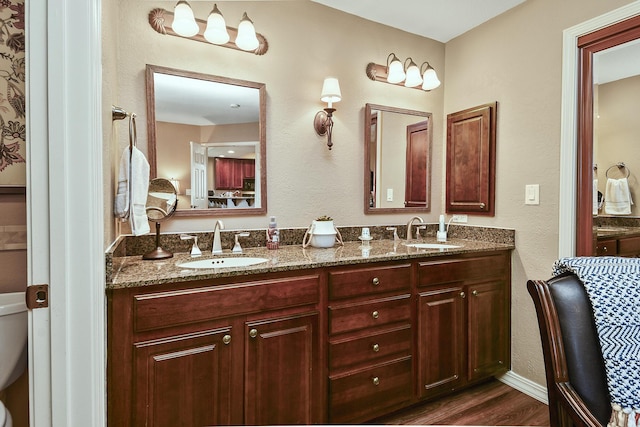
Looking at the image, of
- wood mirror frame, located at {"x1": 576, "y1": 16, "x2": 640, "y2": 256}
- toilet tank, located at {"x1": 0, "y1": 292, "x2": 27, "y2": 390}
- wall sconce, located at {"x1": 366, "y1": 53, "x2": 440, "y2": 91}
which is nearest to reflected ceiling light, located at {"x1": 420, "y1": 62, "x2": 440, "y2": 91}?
wall sconce, located at {"x1": 366, "y1": 53, "x2": 440, "y2": 91}

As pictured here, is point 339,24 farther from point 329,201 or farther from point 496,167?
point 496,167

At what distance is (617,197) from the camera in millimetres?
1795

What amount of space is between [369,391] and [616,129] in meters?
1.85

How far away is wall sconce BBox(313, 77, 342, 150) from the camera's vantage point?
7.12 ft

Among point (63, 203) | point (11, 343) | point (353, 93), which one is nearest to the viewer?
point (63, 203)

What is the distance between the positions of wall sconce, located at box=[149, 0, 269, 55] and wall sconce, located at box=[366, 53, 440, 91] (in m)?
0.88

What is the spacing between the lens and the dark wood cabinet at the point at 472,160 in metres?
2.40

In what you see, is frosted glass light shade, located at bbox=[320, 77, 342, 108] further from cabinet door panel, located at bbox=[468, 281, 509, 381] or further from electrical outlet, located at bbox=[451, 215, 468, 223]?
cabinet door panel, located at bbox=[468, 281, 509, 381]

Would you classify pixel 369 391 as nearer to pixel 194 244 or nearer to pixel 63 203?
pixel 194 244

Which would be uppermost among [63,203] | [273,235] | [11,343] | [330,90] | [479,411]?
[330,90]

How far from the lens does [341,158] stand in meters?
2.37

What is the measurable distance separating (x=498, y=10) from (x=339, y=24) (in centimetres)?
105

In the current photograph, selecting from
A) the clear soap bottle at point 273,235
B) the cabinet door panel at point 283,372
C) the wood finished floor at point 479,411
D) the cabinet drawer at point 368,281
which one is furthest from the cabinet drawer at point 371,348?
the clear soap bottle at point 273,235

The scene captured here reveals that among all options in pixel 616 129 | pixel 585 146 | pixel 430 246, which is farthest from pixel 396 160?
pixel 616 129
